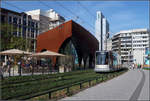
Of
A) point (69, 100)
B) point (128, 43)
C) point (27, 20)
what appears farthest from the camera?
point (128, 43)

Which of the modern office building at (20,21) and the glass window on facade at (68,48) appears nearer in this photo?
the glass window on facade at (68,48)

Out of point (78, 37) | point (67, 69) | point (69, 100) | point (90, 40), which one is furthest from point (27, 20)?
point (69, 100)

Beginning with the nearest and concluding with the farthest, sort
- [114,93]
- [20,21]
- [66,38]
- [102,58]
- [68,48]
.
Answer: [114,93] < [102,58] < [66,38] < [68,48] < [20,21]

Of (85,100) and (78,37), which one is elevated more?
(78,37)

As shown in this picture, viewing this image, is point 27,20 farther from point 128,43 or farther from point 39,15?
point 128,43

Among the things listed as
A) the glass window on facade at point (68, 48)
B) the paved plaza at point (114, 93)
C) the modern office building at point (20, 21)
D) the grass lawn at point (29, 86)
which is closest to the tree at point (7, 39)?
the glass window on facade at point (68, 48)

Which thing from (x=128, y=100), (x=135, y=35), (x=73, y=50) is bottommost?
(x=128, y=100)

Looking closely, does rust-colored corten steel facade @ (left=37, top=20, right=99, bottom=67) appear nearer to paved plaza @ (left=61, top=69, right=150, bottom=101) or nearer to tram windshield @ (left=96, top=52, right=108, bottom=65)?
tram windshield @ (left=96, top=52, right=108, bottom=65)

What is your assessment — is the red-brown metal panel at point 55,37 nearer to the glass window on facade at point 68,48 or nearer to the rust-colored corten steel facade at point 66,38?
the rust-colored corten steel facade at point 66,38

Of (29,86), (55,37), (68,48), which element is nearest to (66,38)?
(68,48)

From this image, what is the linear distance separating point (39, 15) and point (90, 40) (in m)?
49.5

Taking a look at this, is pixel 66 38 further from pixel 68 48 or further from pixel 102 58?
pixel 102 58

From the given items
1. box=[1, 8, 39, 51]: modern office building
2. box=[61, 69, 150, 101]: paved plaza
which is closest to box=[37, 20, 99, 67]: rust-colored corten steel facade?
box=[1, 8, 39, 51]: modern office building

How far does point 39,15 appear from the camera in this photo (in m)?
96.7
